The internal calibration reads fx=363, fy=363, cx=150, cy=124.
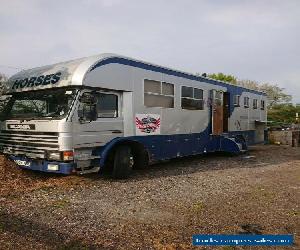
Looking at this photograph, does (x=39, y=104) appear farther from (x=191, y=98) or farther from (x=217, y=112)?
(x=217, y=112)

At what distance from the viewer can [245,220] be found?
6.47 metres

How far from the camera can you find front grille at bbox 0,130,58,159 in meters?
8.60

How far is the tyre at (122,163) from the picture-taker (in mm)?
9719

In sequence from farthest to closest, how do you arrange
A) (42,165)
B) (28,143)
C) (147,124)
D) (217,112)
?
(217,112), (147,124), (28,143), (42,165)

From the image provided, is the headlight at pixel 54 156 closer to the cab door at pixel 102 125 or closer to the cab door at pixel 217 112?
the cab door at pixel 102 125

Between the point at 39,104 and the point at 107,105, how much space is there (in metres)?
1.73

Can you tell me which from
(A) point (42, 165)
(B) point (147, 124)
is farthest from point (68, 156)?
(B) point (147, 124)

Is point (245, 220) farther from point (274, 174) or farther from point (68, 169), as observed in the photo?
point (274, 174)

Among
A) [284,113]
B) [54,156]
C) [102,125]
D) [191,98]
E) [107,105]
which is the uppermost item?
[284,113]

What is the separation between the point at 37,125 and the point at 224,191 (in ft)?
15.8

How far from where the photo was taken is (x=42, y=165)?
887 centimetres

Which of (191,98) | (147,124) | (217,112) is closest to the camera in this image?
(147,124)

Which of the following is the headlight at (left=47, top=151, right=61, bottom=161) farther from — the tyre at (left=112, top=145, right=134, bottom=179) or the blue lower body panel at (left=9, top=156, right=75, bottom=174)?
the tyre at (left=112, top=145, right=134, bottom=179)

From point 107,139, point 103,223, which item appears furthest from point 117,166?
point 103,223
